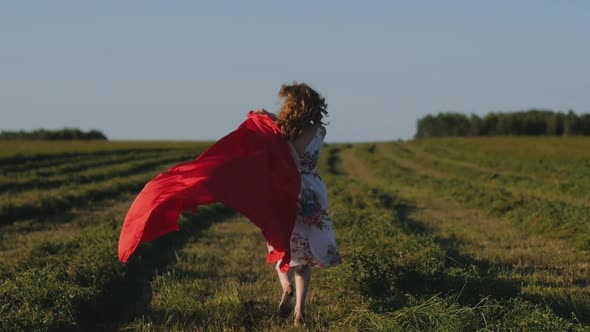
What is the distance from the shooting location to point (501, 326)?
17.9 ft

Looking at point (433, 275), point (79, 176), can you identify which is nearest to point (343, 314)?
point (433, 275)

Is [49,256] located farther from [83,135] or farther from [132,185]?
[83,135]

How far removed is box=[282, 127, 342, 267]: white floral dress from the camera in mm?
6715

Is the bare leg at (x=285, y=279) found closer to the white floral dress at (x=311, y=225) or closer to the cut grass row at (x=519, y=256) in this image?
the white floral dress at (x=311, y=225)

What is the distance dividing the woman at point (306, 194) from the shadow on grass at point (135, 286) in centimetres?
156

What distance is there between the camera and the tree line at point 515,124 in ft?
353

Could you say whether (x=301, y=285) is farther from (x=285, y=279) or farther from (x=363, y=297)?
(x=363, y=297)

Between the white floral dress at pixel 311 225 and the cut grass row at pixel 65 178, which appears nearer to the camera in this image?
the white floral dress at pixel 311 225

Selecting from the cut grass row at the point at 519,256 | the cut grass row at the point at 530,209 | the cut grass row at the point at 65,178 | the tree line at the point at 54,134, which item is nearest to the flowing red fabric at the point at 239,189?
the cut grass row at the point at 519,256

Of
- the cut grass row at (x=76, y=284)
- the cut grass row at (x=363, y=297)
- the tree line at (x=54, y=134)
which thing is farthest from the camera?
the tree line at (x=54, y=134)

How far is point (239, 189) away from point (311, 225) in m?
0.75

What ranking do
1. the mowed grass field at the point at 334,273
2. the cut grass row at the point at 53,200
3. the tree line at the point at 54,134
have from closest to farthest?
1. the mowed grass field at the point at 334,273
2. the cut grass row at the point at 53,200
3. the tree line at the point at 54,134

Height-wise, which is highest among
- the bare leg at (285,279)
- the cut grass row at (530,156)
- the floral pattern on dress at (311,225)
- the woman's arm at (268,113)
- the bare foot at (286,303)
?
the woman's arm at (268,113)

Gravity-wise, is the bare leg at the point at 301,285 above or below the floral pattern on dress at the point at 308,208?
below
